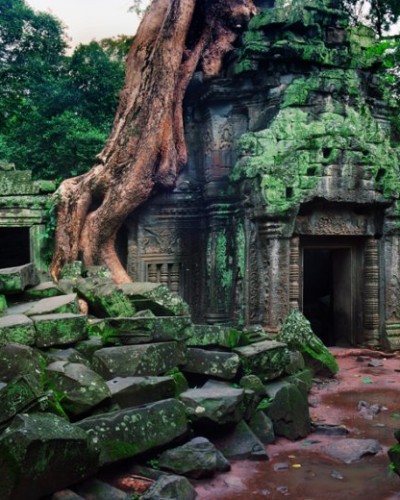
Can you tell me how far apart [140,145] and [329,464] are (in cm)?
641

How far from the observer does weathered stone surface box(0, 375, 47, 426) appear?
3768 millimetres

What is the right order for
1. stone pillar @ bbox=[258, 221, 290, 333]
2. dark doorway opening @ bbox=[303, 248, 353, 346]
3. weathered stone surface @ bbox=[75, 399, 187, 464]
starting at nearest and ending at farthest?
1. weathered stone surface @ bbox=[75, 399, 187, 464]
2. stone pillar @ bbox=[258, 221, 290, 333]
3. dark doorway opening @ bbox=[303, 248, 353, 346]

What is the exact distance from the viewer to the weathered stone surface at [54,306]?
5546 millimetres

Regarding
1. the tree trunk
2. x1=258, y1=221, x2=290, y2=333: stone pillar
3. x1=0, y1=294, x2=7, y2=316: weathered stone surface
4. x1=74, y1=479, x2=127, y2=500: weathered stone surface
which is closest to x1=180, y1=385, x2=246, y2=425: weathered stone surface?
x1=74, y1=479, x2=127, y2=500: weathered stone surface

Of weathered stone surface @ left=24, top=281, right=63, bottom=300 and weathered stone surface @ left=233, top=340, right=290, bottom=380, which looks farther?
weathered stone surface @ left=24, top=281, right=63, bottom=300

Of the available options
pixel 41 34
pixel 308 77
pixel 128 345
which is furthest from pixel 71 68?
pixel 128 345

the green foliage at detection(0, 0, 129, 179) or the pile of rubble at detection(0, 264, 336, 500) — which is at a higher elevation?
the green foliage at detection(0, 0, 129, 179)

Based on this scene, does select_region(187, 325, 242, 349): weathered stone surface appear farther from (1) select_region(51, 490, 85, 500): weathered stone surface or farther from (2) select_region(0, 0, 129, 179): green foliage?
(2) select_region(0, 0, 129, 179): green foliage

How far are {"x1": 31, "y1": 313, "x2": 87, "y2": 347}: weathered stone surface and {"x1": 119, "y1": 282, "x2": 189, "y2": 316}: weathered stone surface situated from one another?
4.23ft

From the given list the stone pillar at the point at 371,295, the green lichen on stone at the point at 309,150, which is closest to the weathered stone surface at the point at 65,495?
the green lichen on stone at the point at 309,150

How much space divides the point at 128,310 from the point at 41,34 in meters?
11.5

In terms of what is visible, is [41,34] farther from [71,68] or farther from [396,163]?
[396,163]

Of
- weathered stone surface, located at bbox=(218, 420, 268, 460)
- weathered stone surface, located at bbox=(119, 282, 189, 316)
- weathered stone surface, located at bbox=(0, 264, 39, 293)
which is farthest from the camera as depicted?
weathered stone surface, located at bbox=(119, 282, 189, 316)

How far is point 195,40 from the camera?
1109 centimetres
